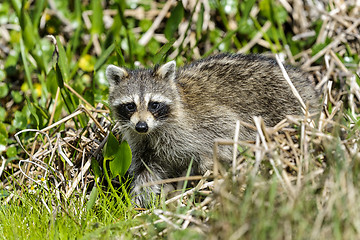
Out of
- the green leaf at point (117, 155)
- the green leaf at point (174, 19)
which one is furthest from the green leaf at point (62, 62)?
the green leaf at point (174, 19)

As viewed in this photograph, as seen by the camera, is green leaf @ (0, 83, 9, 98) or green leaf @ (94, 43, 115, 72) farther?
green leaf @ (0, 83, 9, 98)

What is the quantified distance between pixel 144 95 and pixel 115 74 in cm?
50

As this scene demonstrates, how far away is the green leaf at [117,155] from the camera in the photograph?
477 cm

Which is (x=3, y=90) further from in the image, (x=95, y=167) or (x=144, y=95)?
(x=144, y=95)

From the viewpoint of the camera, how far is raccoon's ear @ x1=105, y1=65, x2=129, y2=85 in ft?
17.0

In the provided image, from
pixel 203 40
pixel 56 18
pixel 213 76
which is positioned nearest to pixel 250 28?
pixel 203 40

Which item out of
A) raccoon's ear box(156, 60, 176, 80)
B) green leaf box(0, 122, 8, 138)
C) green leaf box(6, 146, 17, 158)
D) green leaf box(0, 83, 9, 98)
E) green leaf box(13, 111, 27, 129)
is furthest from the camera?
green leaf box(0, 83, 9, 98)

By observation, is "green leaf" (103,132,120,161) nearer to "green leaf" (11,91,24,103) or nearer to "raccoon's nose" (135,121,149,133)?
"raccoon's nose" (135,121,149,133)

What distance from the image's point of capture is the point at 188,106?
17.3ft

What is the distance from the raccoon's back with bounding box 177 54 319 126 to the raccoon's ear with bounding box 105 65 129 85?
64 cm

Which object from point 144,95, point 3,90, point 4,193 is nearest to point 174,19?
point 144,95

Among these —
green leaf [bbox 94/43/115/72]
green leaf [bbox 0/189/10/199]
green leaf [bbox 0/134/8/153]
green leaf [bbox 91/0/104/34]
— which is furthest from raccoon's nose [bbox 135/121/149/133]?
green leaf [bbox 91/0/104/34]

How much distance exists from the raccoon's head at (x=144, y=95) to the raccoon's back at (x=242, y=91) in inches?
8.8

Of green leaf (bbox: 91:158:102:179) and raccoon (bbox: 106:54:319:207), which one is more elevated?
raccoon (bbox: 106:54:319:207)
